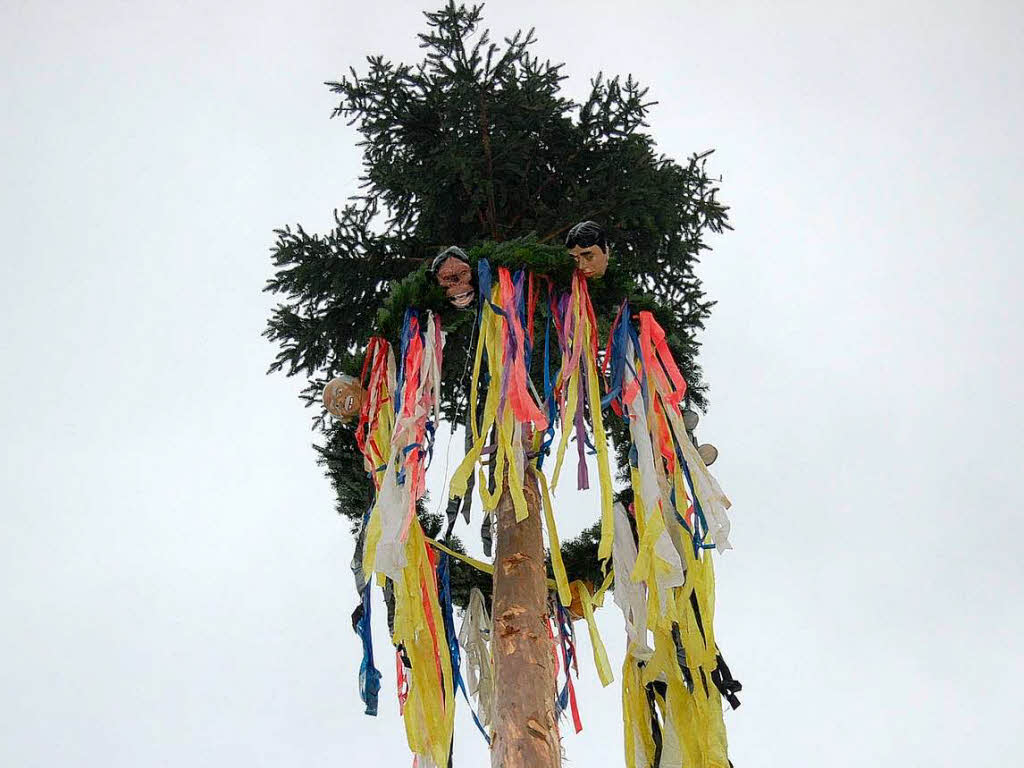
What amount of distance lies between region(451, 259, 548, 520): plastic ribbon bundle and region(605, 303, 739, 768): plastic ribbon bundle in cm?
60

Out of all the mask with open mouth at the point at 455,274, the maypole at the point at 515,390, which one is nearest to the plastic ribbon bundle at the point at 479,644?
the maypole at the point at 515,390

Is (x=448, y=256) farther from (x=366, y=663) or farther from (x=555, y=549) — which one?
(x=366, y=663)

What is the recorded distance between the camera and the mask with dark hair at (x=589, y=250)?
5.34m

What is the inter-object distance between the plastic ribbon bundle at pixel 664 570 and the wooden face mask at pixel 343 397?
5.20 feet

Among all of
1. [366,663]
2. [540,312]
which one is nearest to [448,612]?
[366,663]

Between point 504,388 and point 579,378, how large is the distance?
49 cm

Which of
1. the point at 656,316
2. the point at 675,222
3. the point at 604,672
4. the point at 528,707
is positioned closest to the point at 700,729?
the point at 604,672

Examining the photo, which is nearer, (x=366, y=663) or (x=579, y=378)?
(x=366, y=663)

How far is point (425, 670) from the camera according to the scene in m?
4.88

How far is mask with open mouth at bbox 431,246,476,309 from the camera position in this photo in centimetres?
521

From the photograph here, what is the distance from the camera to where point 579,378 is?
5133 mm

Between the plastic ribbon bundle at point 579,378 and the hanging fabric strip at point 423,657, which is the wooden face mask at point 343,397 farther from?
the plastic ribbon bundle at point 579,378

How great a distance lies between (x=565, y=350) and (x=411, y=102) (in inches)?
105

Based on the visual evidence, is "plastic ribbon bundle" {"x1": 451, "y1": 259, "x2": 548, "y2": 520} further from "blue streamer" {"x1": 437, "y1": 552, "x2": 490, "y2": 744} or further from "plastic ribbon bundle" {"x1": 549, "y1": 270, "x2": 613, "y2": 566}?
"blue streamer" {"x1": 437, "y1": 552, "x2": 490, "y2": 744}
